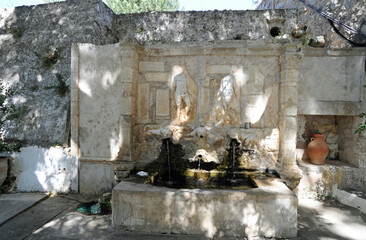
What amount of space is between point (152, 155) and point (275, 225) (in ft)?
7.97

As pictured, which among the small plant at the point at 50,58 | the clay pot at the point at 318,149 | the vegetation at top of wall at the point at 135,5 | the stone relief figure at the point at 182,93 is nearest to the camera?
the stone relief figure at the point at 182,93

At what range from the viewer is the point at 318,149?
4.57m

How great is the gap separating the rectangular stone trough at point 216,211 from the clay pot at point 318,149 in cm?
207

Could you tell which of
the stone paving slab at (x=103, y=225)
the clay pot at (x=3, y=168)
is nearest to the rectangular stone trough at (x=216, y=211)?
the stone paving slab at (x=103, y=225)

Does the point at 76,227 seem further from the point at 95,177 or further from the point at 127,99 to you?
the point at 127,99

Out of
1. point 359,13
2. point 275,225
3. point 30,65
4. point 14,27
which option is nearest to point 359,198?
point 275,225

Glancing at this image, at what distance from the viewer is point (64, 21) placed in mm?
6742

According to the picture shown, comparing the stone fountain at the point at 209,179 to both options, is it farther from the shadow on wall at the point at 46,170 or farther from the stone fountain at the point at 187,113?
the shadow on wall at the point at 46,170

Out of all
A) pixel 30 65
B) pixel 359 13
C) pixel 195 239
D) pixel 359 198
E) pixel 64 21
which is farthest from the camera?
pixel 64 21

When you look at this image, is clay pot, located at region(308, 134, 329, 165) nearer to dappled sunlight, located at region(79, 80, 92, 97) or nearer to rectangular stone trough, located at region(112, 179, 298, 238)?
A: rectangular stone trough, located at region(112, 179, 298, 238)

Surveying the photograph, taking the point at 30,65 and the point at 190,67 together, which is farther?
the point at 30,65

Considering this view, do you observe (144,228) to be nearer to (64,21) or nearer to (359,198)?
(359,198)

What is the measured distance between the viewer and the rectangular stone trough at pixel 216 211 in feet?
9.73

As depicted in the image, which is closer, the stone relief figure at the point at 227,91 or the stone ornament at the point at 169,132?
the stone relief figure at the point at 227,91
